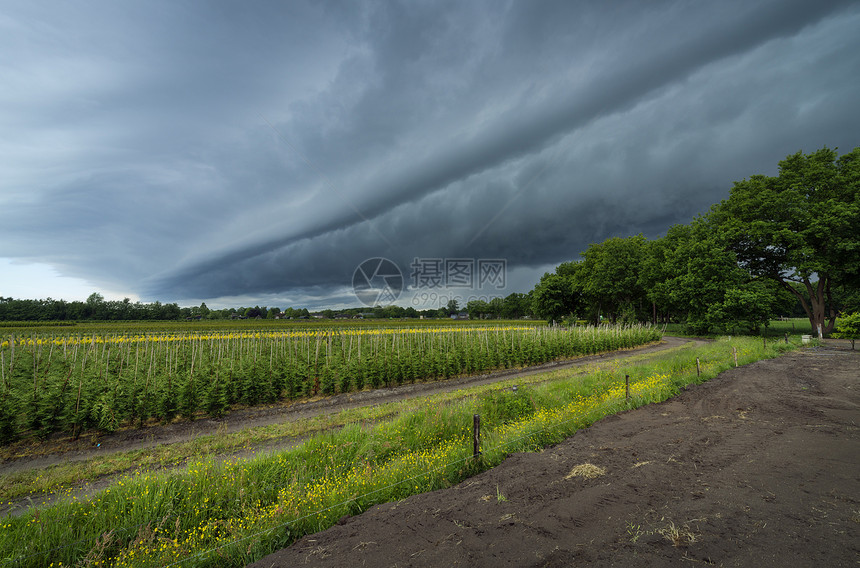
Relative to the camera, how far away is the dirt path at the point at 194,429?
30.6 ft

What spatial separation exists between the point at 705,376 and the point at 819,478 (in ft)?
35.4

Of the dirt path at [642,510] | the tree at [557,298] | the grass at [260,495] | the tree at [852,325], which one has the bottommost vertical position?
the grass at [260,495]

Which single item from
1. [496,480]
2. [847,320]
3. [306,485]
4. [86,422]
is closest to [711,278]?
[847,320]

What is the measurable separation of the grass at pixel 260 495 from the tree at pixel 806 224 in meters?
33.7

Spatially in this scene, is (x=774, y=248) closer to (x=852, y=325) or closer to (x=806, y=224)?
(x=806, y=224)

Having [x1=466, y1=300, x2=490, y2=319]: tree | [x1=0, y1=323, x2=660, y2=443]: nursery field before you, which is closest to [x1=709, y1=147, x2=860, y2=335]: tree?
[x1=0, y1=323, x2=660, y2=443]: nursery field

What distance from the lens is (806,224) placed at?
31375mm

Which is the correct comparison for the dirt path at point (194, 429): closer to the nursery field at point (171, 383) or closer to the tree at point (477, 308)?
the nursery field at point (171, 383)

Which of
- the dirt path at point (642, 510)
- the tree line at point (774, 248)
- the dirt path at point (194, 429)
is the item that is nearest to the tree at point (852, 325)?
the tree line at point (774, 248)

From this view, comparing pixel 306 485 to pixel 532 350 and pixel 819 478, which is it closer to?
pixel 819 478

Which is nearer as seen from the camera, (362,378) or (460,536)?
(460,536)

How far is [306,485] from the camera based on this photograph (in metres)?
6.08

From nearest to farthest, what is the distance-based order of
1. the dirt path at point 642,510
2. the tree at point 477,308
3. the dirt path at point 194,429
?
the dirt path at point 642,510 < the dirt path at point 194,429 < the tree at point 477,308

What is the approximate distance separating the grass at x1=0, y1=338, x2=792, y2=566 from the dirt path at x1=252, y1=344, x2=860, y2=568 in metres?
0.60
